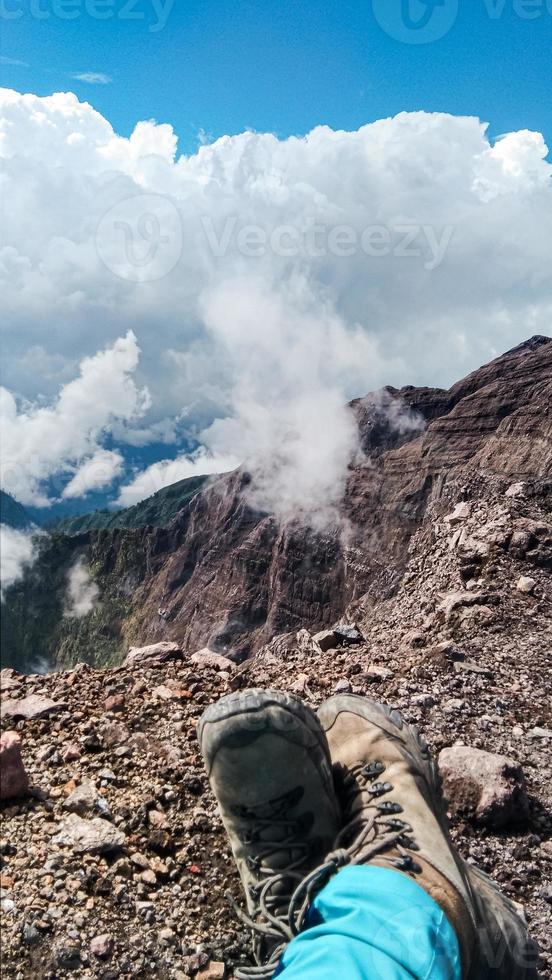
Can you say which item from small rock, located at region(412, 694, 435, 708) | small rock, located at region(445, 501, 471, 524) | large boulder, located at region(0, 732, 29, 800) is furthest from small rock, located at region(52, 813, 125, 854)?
small rock, located at region(445, 501, 471, 524)

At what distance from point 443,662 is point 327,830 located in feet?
8.60

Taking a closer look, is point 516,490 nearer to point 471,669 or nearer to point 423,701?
point 471,669

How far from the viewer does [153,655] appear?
558cm

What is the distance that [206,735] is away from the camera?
309cm

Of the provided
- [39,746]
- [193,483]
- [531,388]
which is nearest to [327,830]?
[39,746]

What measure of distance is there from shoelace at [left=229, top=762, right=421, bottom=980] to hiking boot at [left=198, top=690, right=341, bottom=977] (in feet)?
0.13

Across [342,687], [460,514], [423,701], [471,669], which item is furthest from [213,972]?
[460,514]

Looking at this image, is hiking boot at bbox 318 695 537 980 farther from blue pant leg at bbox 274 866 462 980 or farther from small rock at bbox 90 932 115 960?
small rock at bbox 90 932 115 960

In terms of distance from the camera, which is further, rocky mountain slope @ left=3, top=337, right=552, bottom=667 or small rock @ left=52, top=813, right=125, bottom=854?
rocky mountain slope @ left=3, top=337, right=552, bottom=667

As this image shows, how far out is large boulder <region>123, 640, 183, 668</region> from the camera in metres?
5.29

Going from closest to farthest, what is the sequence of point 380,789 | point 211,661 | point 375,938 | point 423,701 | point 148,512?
point 375,938
point 380,789
point 423,701
point 211,661
point 148,512

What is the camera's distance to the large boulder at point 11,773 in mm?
3484

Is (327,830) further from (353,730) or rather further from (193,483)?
(193,483)

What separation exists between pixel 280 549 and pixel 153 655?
304 ft
